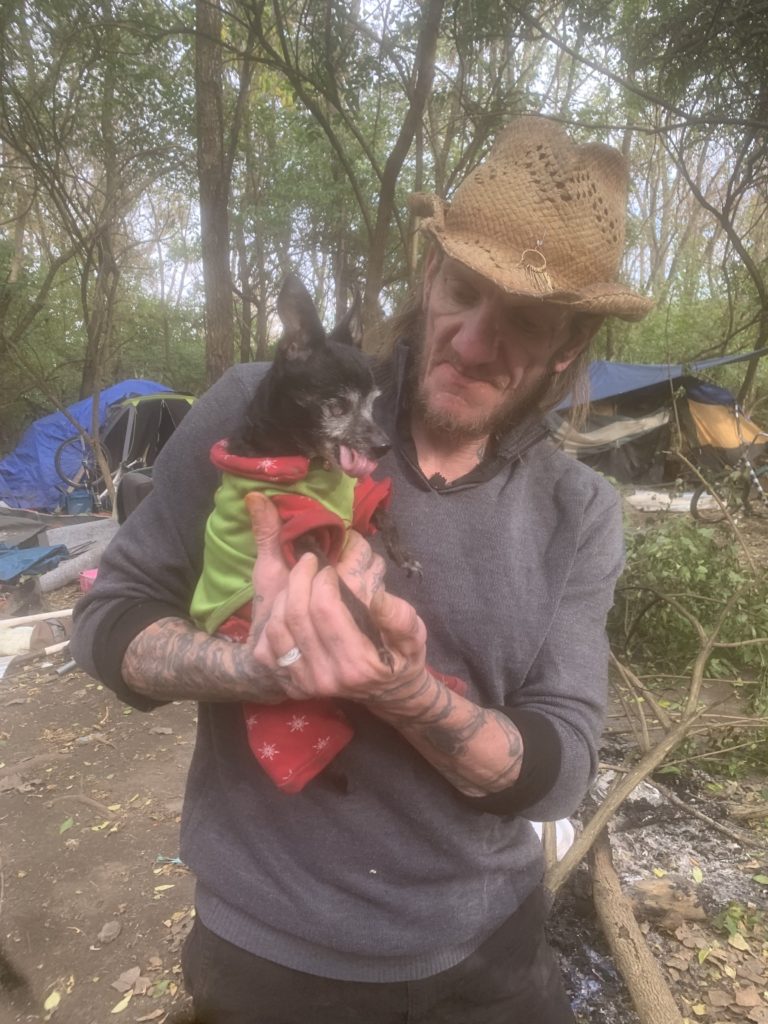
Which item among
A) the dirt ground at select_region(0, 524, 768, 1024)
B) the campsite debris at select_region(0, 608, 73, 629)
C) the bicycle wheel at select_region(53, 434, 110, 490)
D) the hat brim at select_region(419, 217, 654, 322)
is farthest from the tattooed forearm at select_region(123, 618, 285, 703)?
the bicycle wheel at select_region(53, 434, 110, 490)

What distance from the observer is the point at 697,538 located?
5402 millimetres

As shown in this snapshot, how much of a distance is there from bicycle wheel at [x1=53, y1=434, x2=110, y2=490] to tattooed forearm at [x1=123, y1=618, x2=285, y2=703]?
1073 cm

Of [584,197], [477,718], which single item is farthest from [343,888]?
[584,197]

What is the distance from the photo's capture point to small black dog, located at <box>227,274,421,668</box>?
1.64 m

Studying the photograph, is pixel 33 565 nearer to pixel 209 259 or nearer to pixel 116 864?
pixel 209 259

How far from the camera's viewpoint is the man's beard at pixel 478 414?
1.68m

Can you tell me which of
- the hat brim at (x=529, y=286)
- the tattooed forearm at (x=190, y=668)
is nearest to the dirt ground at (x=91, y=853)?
the tattooed forearm at (x=190, y=668)

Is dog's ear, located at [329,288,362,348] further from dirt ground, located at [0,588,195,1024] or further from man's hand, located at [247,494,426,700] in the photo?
dirt ground, located at [0,588,195,1024]

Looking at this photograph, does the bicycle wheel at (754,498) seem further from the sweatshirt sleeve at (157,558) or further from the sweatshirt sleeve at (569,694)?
the sweatshirt sleeve at (157,558)

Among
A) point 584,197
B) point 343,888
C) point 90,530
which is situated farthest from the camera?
point 90,530

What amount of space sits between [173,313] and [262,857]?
23.7m

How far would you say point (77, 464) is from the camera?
481 inches

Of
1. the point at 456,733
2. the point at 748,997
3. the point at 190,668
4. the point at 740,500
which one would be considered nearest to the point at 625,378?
the point at 740,500

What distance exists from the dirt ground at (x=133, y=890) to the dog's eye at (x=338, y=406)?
7.86 ft
